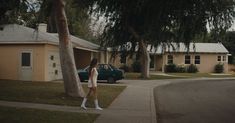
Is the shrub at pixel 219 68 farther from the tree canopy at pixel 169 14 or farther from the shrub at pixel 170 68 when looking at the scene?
the tree canopy at pixel 169 14

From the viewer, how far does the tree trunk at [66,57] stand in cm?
2106

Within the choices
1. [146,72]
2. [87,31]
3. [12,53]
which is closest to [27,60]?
[12,53]

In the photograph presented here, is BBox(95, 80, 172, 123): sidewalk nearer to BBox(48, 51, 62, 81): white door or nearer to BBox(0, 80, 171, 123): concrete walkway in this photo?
BBox(0, 80, 171, 123): concrete walkway

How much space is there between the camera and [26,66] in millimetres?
34719

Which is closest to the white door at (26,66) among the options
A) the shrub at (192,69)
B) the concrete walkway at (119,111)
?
the concrete walkway at (119,111)

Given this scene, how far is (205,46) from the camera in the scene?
235 feet

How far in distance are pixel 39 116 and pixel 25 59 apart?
20975 mm

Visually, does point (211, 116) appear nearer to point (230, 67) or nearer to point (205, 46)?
point (205, 46)

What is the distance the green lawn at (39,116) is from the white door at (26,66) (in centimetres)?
1889

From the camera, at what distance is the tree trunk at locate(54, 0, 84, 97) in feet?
69.1

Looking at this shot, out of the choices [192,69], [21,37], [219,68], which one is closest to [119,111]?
[21,37]

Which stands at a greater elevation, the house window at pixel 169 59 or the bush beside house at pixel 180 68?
the house window at pixel 169 59

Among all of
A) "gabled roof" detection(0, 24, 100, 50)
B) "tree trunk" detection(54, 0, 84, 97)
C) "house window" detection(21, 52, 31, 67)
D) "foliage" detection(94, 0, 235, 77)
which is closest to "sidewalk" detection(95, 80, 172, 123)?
"tree trunk" detection(54, 0, 84, 97)

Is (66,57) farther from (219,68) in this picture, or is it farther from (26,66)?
(219,68)
